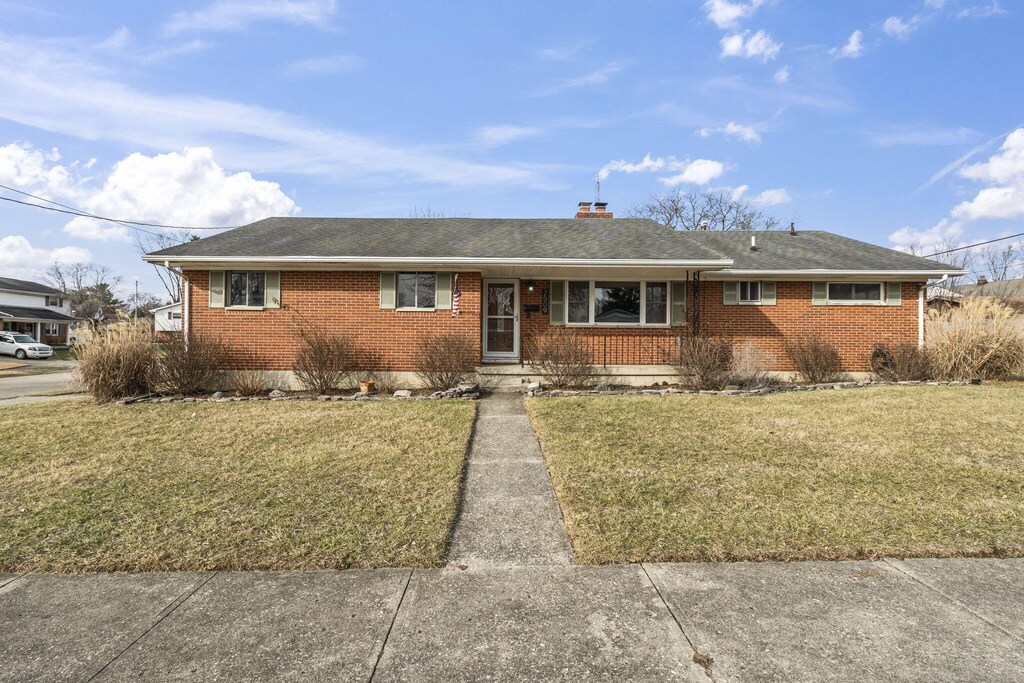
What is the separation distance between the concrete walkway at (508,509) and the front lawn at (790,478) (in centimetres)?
17

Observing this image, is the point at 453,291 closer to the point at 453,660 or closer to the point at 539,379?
the point at 539,379

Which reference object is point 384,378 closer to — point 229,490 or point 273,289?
point 273,289

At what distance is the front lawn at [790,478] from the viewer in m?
3.94

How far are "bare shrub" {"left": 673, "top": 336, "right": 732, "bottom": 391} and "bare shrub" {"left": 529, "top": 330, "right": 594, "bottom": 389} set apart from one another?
80.1 inches

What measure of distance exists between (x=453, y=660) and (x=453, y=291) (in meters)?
9.93

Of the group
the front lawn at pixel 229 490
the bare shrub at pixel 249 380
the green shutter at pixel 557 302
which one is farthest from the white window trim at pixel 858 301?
the bare shrub at pixel 249 380

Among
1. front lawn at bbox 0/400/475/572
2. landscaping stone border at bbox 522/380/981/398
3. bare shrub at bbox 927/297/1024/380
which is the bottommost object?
front lawn at bbox 0/400/475/572

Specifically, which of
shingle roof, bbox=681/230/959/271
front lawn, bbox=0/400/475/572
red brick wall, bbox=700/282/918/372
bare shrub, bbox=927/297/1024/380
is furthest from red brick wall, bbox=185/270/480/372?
bare shrub, bbox=927/297/1024/380

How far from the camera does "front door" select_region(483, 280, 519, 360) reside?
13.3m

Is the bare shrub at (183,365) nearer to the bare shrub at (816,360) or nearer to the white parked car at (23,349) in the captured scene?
the bare shrub at (816,360)

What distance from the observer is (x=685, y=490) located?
501cm

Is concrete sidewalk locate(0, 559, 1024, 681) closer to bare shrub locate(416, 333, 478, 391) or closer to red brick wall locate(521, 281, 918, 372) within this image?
bare shrub locate(416, 333, 478, 391)

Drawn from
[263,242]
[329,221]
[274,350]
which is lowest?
[274,350]

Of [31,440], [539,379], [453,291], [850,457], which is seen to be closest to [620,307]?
[539,379]
